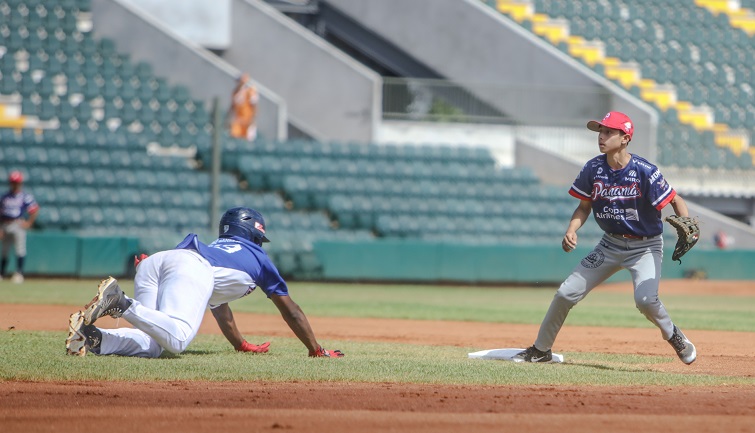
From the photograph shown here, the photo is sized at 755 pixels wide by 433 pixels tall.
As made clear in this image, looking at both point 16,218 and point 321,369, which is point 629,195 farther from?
point 16,218

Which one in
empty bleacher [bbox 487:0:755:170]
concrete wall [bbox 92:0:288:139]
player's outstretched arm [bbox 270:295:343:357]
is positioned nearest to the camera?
player's outstretched arm [bbox 270:295:343:357]

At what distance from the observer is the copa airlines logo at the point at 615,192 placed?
8.10m

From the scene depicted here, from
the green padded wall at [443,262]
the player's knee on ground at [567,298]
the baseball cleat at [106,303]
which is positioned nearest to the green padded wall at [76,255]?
the green padded wall at [443,262]

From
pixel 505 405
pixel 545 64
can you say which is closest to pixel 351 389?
pixel 505 405

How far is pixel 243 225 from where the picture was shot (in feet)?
27.4

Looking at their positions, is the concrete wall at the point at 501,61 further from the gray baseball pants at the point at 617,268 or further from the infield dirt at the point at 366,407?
the infield dirt at the point at 366,407

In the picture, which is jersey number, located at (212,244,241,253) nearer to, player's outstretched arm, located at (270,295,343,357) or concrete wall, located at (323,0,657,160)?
player's outstretched arm, located at (270,295,343,357)

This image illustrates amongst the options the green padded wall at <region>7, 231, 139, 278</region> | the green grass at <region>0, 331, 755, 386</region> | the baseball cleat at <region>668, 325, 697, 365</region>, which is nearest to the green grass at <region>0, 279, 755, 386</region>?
the green grass at <region>0, 331, 755, 386</region>

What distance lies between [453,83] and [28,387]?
68.1 feet

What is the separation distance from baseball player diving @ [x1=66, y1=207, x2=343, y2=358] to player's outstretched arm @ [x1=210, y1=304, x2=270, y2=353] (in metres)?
0.11

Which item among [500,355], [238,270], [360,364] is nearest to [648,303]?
[500,355]

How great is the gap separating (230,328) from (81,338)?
1321 mm

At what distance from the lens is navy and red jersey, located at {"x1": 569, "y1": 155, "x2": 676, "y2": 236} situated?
8.08 meters

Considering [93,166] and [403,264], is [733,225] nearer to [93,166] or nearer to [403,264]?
[403,264]
